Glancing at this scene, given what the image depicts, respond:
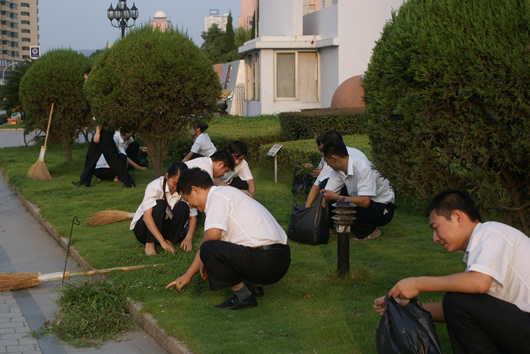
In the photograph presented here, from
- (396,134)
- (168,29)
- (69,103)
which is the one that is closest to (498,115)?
(396,134)

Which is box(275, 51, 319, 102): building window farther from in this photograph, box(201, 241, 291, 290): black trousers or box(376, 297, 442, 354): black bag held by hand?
box(376, 297, 442, 354): black bag held by hand

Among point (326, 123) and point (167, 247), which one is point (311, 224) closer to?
point (167, 247)

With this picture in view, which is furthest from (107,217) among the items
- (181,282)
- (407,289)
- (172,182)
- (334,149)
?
(407,289)

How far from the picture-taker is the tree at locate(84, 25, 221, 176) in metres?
10.3

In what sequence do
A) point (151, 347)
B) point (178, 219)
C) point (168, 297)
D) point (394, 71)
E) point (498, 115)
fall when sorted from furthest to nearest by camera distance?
1. point (178, 219)
2. point (168, 297)
3. point (151, 347)
4. point (394, 71)
5. point (498, 115)

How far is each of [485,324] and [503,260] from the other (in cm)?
39

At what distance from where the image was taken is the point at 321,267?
22.4 ft

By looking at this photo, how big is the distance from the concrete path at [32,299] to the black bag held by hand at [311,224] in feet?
8.39

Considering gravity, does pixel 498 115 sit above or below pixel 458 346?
above

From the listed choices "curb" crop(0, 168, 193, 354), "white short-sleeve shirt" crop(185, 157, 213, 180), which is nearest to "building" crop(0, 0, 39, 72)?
"white short-sleeve shirt" crop(185, 157, 213, 180)

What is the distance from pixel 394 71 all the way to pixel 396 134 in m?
0.46

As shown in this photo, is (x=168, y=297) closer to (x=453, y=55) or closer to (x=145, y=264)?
(x=145, y=264)

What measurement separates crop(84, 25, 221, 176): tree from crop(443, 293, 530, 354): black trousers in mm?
7327

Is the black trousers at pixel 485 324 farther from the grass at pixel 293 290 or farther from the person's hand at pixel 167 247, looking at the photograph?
the person's hand at pixel 167 247
